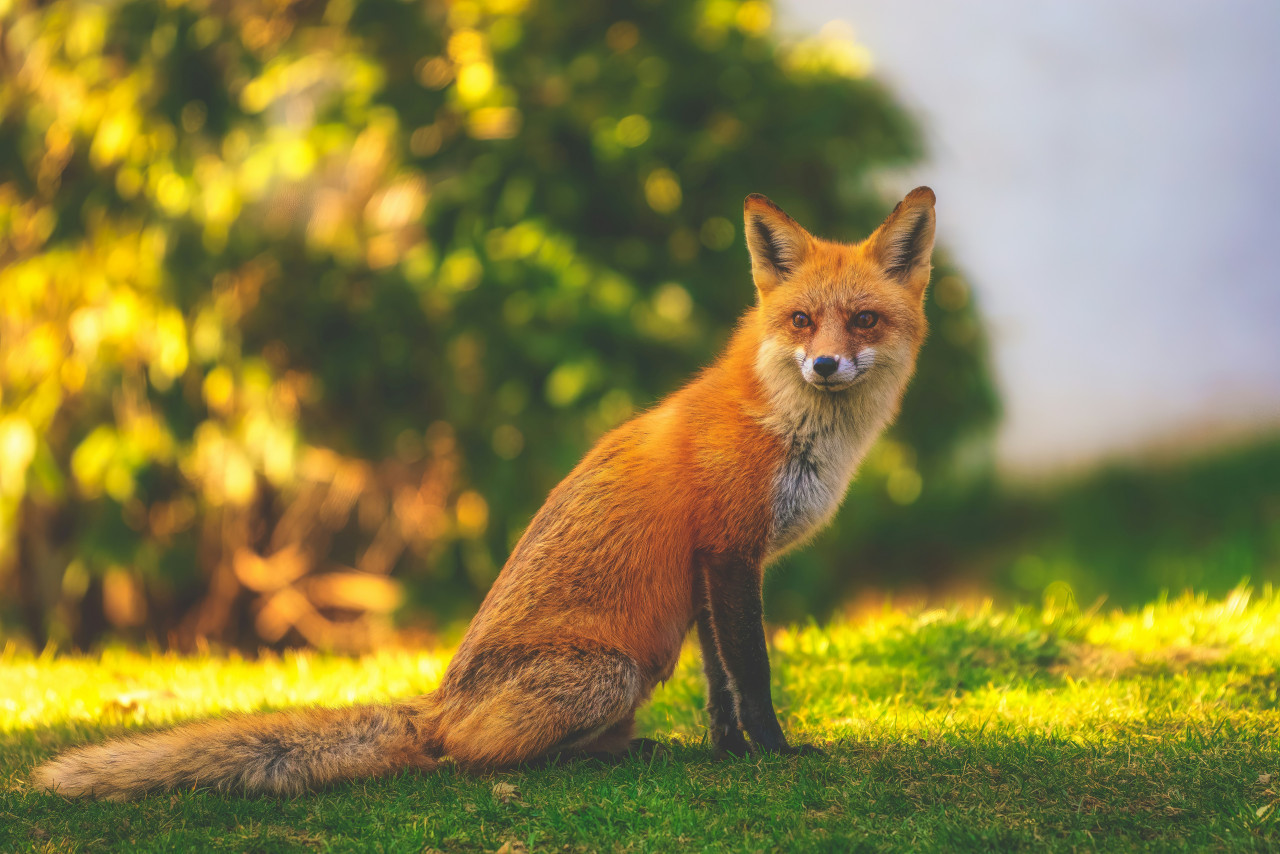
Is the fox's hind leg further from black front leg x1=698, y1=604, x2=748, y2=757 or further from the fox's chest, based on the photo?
the fox's chest

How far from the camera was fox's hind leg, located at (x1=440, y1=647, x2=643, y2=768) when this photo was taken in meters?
3.59


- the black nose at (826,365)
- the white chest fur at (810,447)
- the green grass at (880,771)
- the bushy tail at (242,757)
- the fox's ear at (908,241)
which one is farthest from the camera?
the fox's ear at (908,241)

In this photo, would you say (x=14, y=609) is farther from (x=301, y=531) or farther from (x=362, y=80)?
(x=362, y=80)

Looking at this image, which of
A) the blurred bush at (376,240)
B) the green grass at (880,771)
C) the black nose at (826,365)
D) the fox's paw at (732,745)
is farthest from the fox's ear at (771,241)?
the blurred bush at (376,240)

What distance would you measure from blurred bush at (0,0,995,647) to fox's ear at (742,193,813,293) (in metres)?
3.25

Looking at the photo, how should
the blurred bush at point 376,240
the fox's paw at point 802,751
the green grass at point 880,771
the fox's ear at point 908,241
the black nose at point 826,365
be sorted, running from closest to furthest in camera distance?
the green grass at point 880,771 < the black nose at point 826,365 < the fox's paw at point 802,751 < the fox's ear at point 908,241 < the blurred bush at point 376,240

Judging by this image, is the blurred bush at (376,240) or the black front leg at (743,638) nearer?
the black front leg at (743,638)

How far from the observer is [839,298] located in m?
3.95

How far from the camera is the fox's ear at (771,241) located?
4.17 m

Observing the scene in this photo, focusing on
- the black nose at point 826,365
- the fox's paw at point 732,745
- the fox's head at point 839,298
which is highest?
the fox's head at point 839,298

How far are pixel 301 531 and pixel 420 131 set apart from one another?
4.44 metres

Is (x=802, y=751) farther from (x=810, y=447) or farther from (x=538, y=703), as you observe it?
(x=810, y=447)

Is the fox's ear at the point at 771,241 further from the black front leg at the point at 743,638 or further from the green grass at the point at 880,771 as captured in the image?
the green grass at the point at 880,771

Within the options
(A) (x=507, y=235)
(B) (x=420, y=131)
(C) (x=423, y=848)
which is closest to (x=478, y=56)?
(B) (x=420, y=131)
